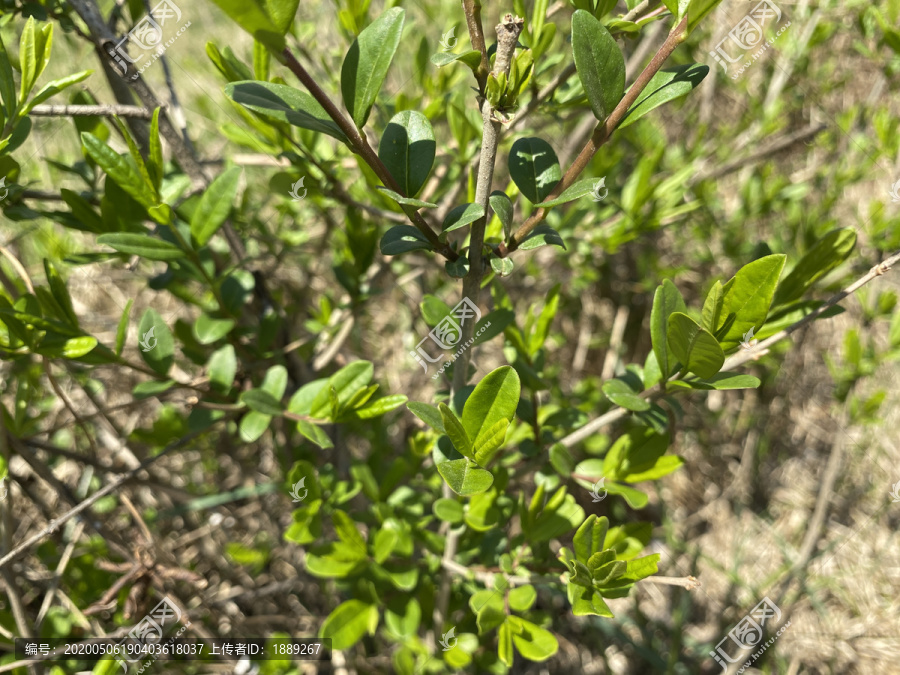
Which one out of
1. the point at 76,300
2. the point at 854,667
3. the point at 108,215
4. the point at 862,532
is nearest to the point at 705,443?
the point at 862,532

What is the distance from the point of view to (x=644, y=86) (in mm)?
649

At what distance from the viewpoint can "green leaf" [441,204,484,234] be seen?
0.67 m

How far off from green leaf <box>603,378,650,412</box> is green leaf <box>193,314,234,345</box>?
0.76 meters

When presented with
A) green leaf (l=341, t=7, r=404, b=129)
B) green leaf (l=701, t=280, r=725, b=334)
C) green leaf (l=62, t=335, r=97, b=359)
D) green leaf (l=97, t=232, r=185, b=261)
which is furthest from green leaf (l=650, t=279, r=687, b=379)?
green leaf (l=62, t=335, r=97, b=359)

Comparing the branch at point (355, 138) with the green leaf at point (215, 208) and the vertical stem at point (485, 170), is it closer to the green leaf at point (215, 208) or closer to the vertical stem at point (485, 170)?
the vertical stem at point (485, 170)

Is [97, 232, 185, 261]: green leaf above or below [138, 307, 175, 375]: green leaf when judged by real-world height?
above

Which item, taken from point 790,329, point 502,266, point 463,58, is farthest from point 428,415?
point 790,329

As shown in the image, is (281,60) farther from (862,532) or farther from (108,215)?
(862,532)

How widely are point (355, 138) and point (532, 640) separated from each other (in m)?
0.86

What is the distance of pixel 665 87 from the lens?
27.1 inches

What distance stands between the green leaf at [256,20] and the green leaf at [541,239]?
355 millimetres

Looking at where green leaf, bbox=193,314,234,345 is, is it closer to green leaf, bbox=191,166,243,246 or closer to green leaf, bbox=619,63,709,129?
green leaf, bbox=191,166,243,246

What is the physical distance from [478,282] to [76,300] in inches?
89.1

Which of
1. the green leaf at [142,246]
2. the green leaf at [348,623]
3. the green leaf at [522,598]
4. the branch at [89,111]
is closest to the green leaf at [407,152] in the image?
the green leaf at [142,246]
